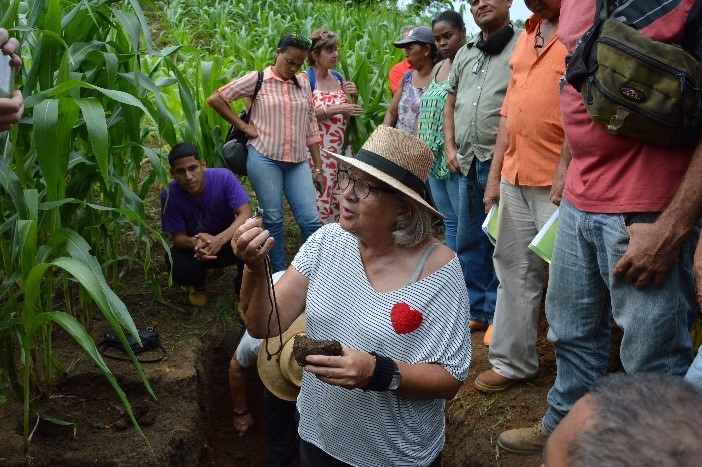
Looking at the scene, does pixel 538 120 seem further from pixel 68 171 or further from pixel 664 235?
pixel 68 171

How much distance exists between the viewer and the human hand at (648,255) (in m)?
1.91

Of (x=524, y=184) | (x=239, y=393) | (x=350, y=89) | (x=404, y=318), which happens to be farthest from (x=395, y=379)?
(x=350, y=89)

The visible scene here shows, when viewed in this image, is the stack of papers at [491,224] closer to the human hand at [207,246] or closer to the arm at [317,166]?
the human hand at [207,246]

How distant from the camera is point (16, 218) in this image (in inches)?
101

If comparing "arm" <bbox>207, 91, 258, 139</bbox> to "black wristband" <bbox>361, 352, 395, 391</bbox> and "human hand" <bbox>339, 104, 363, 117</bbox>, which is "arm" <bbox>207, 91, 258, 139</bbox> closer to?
"human hand" <bbox>339, 104, 363, 117</bbox>

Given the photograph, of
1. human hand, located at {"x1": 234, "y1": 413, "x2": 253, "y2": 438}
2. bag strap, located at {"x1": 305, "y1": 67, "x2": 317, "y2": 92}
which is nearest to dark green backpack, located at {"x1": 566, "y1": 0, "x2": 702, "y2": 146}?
human hand, located at {"x1": 234, "y1": 413, "x2": 253, "y2": 438}

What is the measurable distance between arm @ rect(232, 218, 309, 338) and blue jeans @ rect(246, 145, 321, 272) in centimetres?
219

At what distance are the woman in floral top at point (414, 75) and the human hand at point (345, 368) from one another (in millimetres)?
2798

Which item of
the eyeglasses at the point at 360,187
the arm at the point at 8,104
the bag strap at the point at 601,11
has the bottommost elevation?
the eyeglasses at the point at 360,187

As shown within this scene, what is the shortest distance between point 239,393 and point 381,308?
1.74 metres

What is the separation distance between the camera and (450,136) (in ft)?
12.4

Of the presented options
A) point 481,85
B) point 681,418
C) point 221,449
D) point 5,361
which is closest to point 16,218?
point 5,361

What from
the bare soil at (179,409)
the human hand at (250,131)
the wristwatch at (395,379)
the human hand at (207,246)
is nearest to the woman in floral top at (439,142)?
the bare soil at (179,409)

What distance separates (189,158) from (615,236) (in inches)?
98.5
